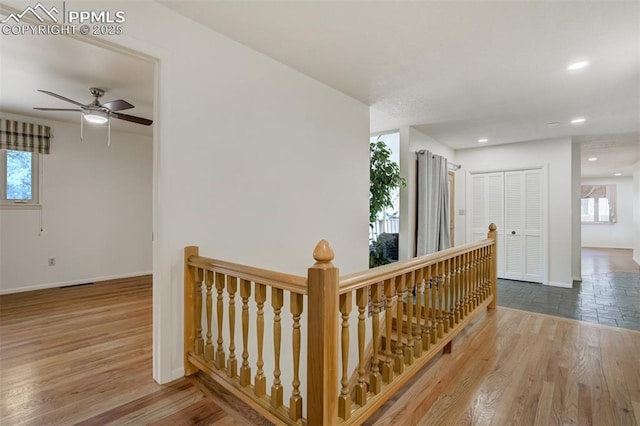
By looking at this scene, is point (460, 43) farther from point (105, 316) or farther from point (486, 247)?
point (105, 316)

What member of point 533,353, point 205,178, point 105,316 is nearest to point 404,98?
point 205,178

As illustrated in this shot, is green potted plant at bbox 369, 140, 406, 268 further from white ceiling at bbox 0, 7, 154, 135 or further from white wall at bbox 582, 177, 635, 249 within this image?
white wall at bbox 582, 177, 635, 249

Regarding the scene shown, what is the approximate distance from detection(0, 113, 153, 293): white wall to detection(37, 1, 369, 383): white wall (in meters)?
3.75

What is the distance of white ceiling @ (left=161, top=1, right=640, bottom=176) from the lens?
1.93 meters

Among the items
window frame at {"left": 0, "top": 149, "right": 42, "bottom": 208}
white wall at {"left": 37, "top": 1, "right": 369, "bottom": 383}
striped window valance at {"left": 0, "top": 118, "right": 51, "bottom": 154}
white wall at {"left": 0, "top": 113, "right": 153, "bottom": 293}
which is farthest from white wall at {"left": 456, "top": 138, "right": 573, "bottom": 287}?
window frame at {"left": 0, "top": 149, "right": 42, "bottom": 208}

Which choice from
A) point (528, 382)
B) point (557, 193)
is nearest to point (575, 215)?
point (557, 193)

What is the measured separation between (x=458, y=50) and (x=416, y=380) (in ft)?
8.13

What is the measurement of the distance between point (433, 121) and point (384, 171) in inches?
39.4

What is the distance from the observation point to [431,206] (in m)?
4.70

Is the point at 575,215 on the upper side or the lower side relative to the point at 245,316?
upper

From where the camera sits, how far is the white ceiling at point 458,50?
6.33ft

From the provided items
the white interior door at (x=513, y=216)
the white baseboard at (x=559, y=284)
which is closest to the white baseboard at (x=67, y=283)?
the white interior door at (x=513, y=216)

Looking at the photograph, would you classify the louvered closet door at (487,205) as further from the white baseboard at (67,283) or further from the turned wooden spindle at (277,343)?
the white baseboard at (67,283)

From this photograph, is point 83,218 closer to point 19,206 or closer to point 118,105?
point 19,206
